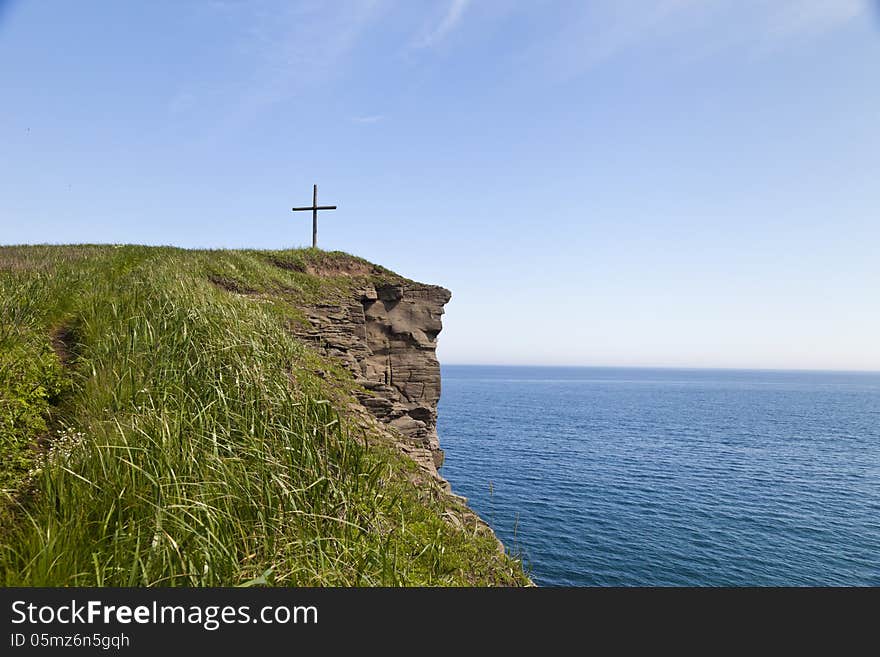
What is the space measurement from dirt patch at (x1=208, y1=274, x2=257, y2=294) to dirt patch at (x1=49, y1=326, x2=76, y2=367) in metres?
7.59

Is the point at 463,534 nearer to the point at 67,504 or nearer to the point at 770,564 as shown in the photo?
the point at 67,504

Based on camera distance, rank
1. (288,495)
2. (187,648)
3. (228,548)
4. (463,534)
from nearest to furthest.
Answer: (187,648) < (228,548) < (288,495) < (463,534)

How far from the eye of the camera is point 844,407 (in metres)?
130

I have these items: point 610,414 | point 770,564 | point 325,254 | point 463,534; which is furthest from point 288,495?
point 610,414

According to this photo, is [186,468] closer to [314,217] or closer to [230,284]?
[230,284]

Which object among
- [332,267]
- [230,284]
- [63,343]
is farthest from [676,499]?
[63,343]

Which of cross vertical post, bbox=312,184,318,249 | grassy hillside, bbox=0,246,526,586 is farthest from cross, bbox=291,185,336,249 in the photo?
grassy hillside, bbox=0,246,526,586

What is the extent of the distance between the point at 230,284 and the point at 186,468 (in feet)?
42.3

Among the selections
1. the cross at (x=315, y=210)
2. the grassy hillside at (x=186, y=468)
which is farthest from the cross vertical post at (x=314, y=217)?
the grassy hillside at (x=186, y=468)

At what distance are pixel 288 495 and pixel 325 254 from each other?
67.9 ft

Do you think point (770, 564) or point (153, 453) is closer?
point (153, 453)

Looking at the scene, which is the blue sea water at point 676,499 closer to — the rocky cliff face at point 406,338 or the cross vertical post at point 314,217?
the rocky cliff face at point 406,338

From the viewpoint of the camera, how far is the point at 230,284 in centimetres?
1579

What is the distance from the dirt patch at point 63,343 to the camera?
708 centimetres
